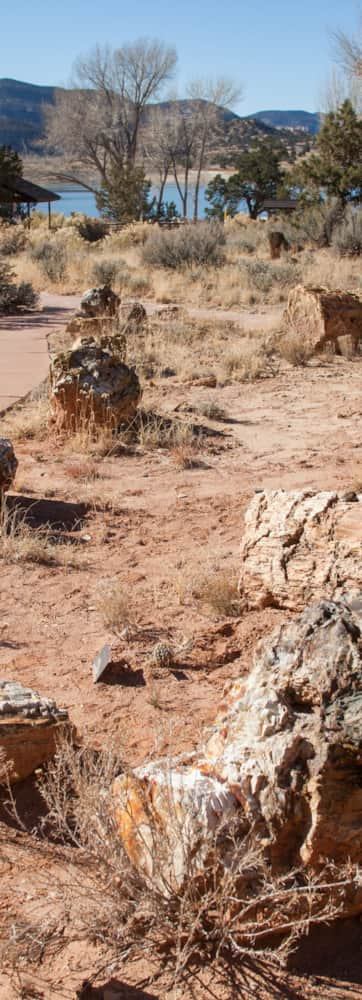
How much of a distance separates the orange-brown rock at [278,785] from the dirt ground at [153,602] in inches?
9.9

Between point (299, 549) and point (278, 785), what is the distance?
73.5 inches

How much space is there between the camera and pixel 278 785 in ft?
7.47

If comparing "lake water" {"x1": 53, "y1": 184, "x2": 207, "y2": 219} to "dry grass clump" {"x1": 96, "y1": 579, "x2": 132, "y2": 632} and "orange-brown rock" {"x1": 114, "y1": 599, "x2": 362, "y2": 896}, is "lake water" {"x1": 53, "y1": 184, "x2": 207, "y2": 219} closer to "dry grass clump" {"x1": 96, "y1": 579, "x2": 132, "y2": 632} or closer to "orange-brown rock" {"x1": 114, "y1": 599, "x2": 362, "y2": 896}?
"dry grass clump" {"x1": 96, "y1": 579, "x2": 132, "y2": 632}

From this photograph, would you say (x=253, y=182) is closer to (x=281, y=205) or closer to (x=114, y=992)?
(x=281, y=205)

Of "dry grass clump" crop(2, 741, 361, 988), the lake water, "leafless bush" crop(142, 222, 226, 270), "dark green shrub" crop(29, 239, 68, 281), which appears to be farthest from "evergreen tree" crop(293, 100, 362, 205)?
the lake water

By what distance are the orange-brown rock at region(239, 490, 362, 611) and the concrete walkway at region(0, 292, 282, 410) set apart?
16.1ft

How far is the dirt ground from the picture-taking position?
89.0 inches

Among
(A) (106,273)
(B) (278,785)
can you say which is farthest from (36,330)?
(B) (278,785)

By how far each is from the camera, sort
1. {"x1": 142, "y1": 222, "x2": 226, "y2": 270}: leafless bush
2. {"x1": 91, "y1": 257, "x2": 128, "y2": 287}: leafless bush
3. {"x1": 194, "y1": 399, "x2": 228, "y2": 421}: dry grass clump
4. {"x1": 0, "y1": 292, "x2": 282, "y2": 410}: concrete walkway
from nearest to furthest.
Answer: {"x1": 194, "y1": 399, "x2": 228, "y2": 421}: dry grass clump
{"x1": 0, "y1": 292, "x2": 282, "y2": 410}: concrete walkway
{"x1": 91, "y1": 257, "x2": 128, "y2": 287}: leafless bush
{"x1": 142, "y1": 222, "x2": 226, "y2": 270}: leafless bush

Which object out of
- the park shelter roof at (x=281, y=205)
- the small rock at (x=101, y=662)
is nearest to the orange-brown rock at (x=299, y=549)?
the small rock at (x=101, y=662)

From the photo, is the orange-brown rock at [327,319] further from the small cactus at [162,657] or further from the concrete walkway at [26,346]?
the small cactus at [162,657]

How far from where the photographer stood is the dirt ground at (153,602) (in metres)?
2.26

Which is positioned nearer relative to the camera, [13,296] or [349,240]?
[13,296]

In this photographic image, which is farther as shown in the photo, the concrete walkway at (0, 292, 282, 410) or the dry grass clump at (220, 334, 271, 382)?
the dry grass clump at (220, 334, 271, 382)
